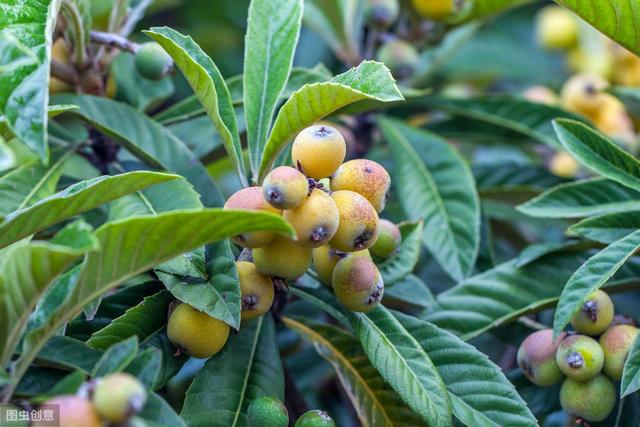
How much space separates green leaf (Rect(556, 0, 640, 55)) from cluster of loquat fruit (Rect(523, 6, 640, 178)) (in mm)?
435

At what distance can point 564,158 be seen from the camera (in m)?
2.26

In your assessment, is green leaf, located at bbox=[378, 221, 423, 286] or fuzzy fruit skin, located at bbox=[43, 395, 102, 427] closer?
fuzzy fruit skin, located at bbox=[43, 395, 102, 427]

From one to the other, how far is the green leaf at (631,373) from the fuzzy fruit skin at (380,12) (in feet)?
3.34

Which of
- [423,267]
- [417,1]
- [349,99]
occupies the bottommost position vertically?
[423,267]

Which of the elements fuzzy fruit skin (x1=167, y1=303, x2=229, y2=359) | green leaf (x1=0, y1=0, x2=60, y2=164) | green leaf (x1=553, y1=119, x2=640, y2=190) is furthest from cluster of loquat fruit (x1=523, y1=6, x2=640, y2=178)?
green leaf (x1=0, y1=0, x2=60, y2=164)

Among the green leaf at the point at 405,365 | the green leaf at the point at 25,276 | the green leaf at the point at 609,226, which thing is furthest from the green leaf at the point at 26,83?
the green leaf at the point at 609,226

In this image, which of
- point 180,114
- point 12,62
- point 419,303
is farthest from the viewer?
point 180,114

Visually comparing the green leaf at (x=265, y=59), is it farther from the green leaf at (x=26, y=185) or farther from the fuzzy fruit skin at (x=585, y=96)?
the fuzzy fruit skin at (x=585, y=96)

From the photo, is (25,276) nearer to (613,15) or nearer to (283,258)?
(283,258)

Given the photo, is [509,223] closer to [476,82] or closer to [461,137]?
[461,137]

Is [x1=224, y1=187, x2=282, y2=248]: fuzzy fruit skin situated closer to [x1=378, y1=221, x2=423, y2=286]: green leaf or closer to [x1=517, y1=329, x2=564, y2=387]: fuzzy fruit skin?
[x1=378, y1=221, x2=423, y2=286]: green leaf

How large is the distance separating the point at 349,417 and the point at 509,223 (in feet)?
2.05

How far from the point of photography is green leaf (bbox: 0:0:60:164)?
0.97 m

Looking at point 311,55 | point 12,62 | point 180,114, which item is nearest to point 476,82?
point 311,55
